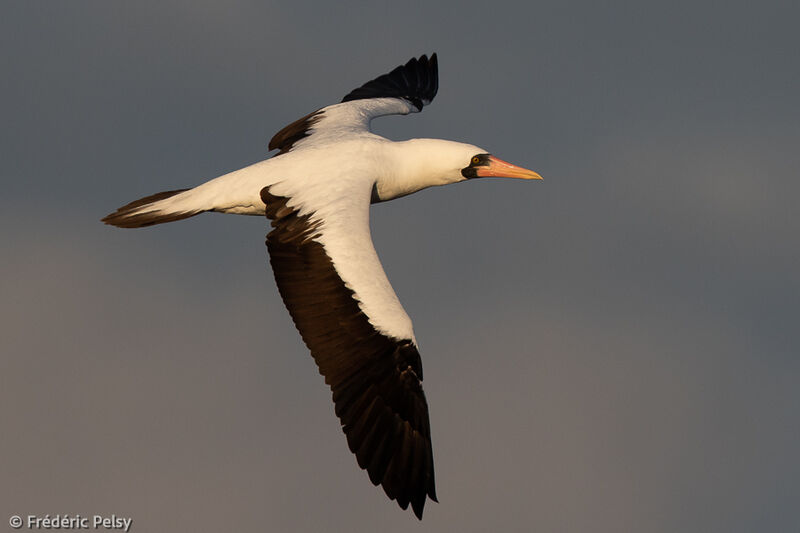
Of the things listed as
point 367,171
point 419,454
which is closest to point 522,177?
point 367,171

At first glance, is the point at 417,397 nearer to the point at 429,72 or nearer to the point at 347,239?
the point at 347,239

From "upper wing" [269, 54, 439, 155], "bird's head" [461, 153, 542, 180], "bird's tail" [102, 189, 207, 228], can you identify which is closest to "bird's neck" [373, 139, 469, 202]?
"bird's head" [461, 153, 542, 180]

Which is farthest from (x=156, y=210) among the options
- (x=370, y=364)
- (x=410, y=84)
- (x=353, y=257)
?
(x=410, y=84)

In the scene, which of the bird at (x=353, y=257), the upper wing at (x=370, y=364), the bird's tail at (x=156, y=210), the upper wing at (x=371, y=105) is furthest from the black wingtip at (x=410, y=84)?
the upper wing at (x=370, y=364)

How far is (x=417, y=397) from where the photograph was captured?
13.4 metres

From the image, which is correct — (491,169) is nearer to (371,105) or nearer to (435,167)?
(435,167)

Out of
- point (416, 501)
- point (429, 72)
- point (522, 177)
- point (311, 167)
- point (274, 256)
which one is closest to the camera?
point (416, 501)

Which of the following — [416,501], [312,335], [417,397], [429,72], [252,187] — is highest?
[429,72]

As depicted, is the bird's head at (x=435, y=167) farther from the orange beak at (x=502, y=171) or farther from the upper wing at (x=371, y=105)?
the upper wing at (x=371, y=105)

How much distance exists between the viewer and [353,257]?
13.6 meters

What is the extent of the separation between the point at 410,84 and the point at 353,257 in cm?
876

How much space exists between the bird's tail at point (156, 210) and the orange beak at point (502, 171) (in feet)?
12.8

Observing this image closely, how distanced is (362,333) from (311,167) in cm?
274

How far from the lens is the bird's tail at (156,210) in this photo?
50.1ft
